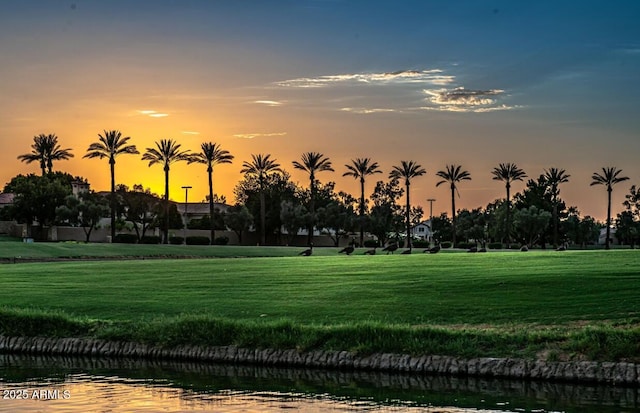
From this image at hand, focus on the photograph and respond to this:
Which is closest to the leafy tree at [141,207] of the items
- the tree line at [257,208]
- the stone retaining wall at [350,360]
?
the tree line at [257,208]

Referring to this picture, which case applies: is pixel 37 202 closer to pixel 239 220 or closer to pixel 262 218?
pixel 239 220

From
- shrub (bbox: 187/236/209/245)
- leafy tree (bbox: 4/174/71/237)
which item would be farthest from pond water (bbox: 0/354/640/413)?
leafy tree (bbox: 4/174/71/237)

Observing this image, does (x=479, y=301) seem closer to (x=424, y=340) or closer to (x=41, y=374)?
(x=424, y=340)

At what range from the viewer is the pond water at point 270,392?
62.7 feet

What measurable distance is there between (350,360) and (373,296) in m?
9.17

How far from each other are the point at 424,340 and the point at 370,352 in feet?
4.59

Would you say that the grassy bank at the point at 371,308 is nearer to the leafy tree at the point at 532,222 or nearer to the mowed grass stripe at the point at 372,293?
the mowed grass stripe at the point at 372,293

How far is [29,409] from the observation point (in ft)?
60.2

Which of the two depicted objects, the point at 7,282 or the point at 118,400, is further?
the point at 7,282

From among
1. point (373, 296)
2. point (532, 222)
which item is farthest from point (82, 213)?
point (373, 296)

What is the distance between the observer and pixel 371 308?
30453 millimetres

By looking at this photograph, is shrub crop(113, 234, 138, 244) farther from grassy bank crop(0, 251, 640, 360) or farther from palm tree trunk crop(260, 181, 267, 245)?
grassy bank crop(0, 251, 640, 360)

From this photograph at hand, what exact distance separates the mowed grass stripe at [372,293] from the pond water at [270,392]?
5031 millimetres

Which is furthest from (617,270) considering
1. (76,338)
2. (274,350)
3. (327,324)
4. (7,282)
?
(7,282)
